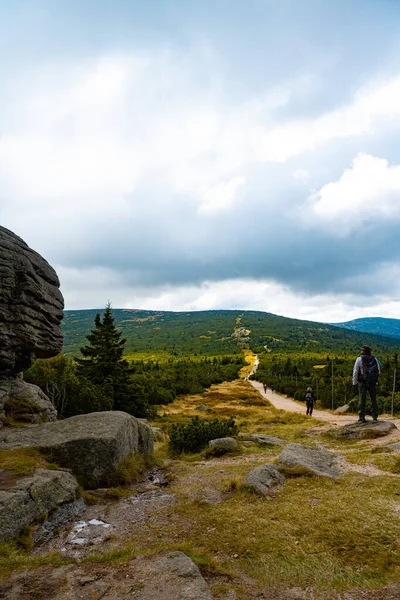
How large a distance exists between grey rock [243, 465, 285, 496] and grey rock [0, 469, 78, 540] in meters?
5.05

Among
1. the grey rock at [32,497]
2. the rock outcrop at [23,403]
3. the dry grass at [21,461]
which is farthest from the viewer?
the rock outcrop at [23,403]

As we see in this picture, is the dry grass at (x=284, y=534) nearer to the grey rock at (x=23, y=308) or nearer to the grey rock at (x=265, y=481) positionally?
the grey rock at (x=265, y=481)

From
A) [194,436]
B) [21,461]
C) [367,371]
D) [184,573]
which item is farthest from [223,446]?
[184,573]

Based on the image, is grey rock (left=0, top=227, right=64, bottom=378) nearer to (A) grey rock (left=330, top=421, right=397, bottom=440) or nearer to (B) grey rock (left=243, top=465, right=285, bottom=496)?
(B) grey rock (left=243, top=465, right=285, bottom=496)

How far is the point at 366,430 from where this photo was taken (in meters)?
17.4

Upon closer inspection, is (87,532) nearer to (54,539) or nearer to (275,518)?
(54,539)

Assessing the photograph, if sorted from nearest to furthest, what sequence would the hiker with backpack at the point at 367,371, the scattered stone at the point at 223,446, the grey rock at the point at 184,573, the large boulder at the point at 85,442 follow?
the grey rock at the point at 184,573, the large boulder at the point at 85,442, the scattered stone at the point at 223,446, the hiker with backpack at the point at 367,371

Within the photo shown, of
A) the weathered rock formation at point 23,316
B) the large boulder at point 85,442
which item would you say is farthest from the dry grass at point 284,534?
the weathered rock formation at point 23,316

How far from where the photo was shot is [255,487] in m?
10.0

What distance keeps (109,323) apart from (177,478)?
2859 centimetres

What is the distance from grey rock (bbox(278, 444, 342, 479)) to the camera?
36.7 ft

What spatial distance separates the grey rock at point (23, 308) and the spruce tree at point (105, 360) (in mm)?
18085

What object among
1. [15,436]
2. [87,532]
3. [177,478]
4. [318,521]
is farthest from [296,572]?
[15,436]

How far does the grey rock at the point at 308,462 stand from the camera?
11.2m
